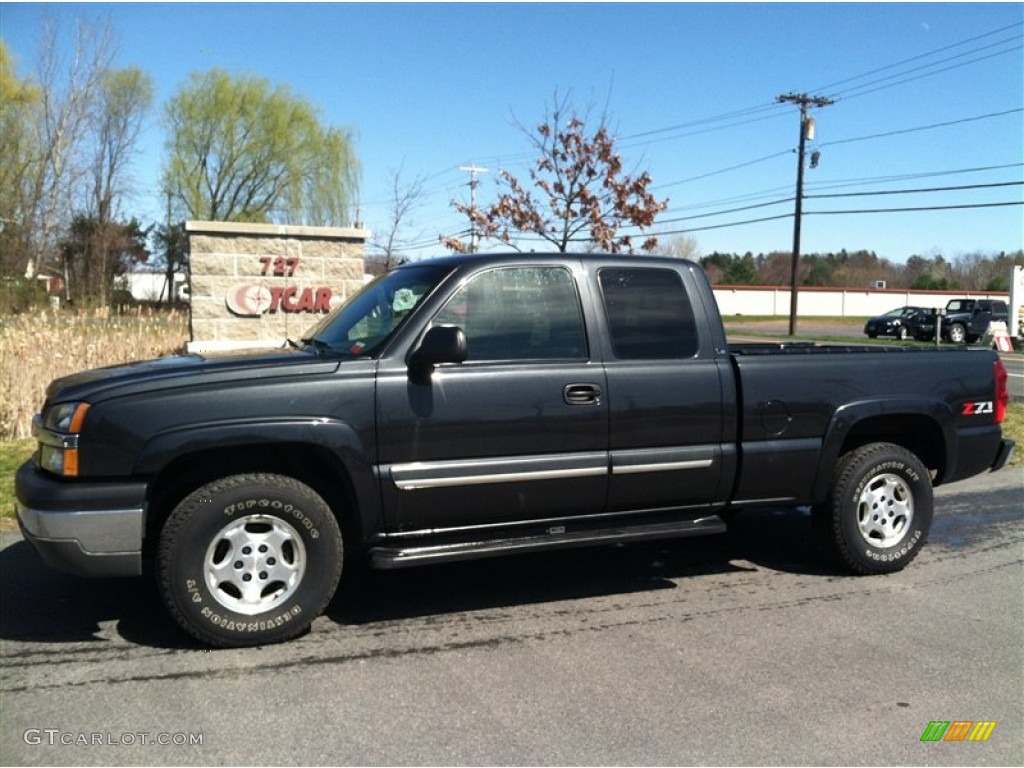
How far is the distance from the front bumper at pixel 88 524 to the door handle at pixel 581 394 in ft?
6.95

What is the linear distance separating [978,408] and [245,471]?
4599 millimetres

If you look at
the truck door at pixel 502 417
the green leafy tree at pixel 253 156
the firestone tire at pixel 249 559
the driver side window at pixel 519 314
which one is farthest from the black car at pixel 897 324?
the firestone tire at pixel 249 559

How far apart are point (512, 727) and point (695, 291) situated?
282cm

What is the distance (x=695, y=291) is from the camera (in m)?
5.24

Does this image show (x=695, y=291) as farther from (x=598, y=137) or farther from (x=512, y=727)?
(x=598, y=137)

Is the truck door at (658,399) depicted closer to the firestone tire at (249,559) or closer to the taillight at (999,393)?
the firestone tire at (249,559)

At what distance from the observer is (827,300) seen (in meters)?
72.8

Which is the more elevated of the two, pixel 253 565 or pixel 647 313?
pixel 647 313

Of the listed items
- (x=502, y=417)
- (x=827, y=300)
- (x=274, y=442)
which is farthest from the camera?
(x=827, y=300)

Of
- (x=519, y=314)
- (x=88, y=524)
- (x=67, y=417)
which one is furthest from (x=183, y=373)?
(x=519, y=314)

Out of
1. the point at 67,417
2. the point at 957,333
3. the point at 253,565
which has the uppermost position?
the point at 957,333

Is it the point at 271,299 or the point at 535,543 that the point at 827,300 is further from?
the point at 535,543

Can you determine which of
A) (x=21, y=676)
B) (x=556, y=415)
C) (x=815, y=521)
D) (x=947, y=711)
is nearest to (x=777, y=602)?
(x=815, y=521)

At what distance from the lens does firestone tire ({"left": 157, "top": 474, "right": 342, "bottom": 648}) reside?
409 centimetres
